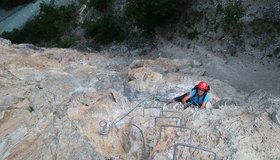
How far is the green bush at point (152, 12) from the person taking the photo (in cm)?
1719

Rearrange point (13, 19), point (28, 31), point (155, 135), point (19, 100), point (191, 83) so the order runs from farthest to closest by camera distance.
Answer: point (13, 19), point (28, 31), point (191, 83), point (19, 100), point (155, 135)

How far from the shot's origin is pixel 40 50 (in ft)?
50.4

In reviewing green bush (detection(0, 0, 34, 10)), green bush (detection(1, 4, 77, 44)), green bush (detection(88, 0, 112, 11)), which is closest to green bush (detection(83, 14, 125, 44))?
green bush (detection(88, 0, 112, 11))

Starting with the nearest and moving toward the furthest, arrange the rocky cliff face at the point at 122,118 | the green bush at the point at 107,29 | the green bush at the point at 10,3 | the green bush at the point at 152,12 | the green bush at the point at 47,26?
1. the rocky cliff face at the point at 122,118
2. the green bush at the point at 152,12
3. the green bush at the point at 107,29
4. the green bush at the point at 47,26
5. the green bush at the point at 10,3

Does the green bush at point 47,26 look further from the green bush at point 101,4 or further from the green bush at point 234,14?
the green bush at point 234,14

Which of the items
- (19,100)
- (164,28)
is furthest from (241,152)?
(164,28)

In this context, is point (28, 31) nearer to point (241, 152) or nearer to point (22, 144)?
point (22, 144)

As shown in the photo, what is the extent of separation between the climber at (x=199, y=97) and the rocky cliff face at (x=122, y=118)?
0.19 metres

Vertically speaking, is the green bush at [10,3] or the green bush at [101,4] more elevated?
the green bush at [101,4]

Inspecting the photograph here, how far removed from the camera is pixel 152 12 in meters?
17.4

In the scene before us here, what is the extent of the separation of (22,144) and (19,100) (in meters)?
1.64

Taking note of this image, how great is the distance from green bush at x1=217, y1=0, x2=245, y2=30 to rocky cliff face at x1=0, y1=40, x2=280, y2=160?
3901mm

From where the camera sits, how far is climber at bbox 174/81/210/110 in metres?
9.41

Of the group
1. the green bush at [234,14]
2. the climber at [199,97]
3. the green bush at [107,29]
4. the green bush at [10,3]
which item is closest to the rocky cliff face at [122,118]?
the climber at [199,97]
